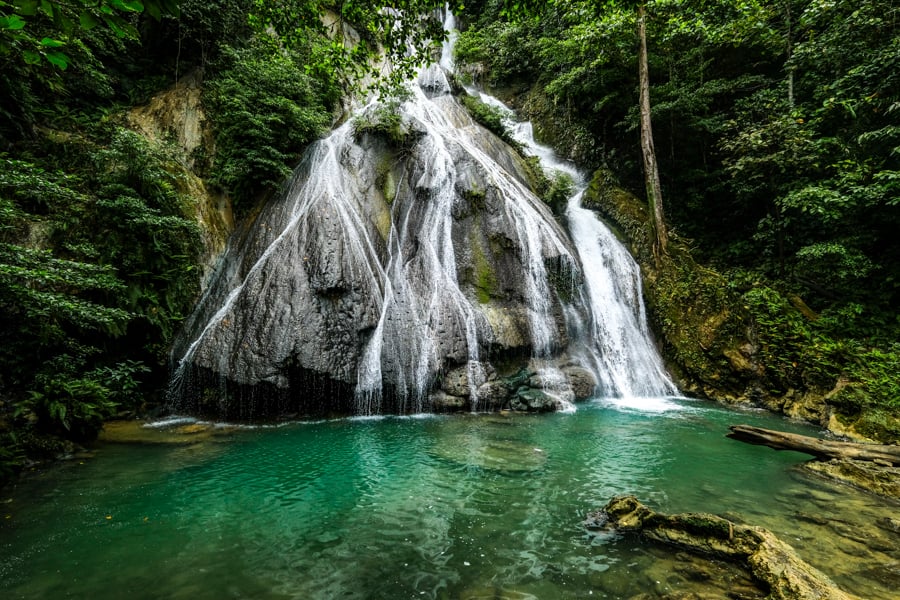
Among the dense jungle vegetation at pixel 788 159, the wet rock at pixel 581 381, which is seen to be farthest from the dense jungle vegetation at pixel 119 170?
the wet rock at pixel 581 381

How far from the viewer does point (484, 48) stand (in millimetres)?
24016

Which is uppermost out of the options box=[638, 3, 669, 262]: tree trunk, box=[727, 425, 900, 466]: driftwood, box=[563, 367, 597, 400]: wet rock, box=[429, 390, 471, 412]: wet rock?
box=[638, 3, 669, 262]: tree trunk

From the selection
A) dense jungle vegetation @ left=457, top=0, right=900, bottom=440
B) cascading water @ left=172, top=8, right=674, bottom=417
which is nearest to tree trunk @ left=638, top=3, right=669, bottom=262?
dense jungle vegetation @ left=457, top=0, right=900, bottom=440

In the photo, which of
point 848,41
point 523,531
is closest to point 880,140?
point 848,41

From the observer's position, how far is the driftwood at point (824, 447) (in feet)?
19.0

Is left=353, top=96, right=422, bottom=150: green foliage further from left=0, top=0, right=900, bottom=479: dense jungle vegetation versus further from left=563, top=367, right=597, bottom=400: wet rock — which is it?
left=563, top=367, right=597, bottom=400: wet rock

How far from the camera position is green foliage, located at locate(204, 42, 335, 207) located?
12.8m

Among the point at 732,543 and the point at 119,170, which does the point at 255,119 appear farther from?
the point at 732,543

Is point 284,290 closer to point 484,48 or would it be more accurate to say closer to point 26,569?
point 26,569

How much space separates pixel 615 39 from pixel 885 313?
42.0 feet

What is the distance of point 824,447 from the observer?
20.1 ft

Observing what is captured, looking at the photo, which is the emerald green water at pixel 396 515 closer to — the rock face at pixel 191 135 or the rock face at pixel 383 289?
the rock face at pixel 383 289

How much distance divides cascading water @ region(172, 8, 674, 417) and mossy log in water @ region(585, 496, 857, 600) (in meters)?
6.13

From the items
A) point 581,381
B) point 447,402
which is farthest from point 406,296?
point 581,381
